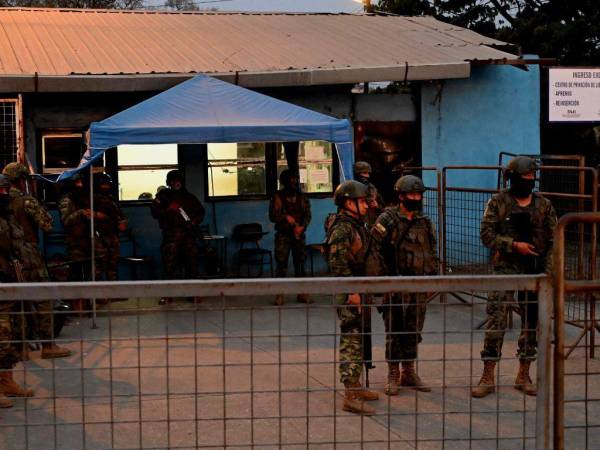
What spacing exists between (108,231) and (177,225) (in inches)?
36.4

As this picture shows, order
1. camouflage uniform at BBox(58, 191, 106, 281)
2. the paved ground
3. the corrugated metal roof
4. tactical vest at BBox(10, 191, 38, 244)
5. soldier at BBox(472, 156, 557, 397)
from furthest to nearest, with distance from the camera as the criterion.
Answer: the corrugated metal roof, camouflage uniform at BBox(58, 191, 106, 281), tactical vest at BBox(10, 191, 38, 244), soldier at BBox(472, 156, 557, 397), the paved ground

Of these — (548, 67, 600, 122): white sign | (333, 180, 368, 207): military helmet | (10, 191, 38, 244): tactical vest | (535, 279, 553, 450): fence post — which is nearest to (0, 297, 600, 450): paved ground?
(535, 279, 553, 450): fence post

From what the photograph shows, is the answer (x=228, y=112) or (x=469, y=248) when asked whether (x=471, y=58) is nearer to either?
(x=469, y=248)

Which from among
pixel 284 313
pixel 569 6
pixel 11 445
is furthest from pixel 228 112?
pixel 569 6

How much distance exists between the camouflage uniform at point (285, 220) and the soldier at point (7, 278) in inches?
182

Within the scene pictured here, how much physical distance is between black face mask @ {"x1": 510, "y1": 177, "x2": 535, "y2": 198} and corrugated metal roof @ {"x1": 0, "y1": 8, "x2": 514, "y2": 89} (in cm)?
617

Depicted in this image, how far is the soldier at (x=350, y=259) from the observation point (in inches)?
293

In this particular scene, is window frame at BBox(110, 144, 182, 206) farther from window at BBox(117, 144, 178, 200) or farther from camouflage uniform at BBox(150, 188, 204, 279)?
camouflage uniform at BBox(150, 188, 204, 279)

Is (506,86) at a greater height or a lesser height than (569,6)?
lesser

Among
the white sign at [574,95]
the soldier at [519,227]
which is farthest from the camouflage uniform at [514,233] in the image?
the white sign at [574,95]

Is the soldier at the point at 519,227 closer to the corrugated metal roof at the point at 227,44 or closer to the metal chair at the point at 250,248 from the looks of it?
the corrugated metal roof at the point at 227,44

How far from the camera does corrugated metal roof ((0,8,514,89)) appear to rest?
Result: 14.2 metres

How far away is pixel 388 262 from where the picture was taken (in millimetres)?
8297

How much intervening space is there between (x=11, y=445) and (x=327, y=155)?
9.46 m
